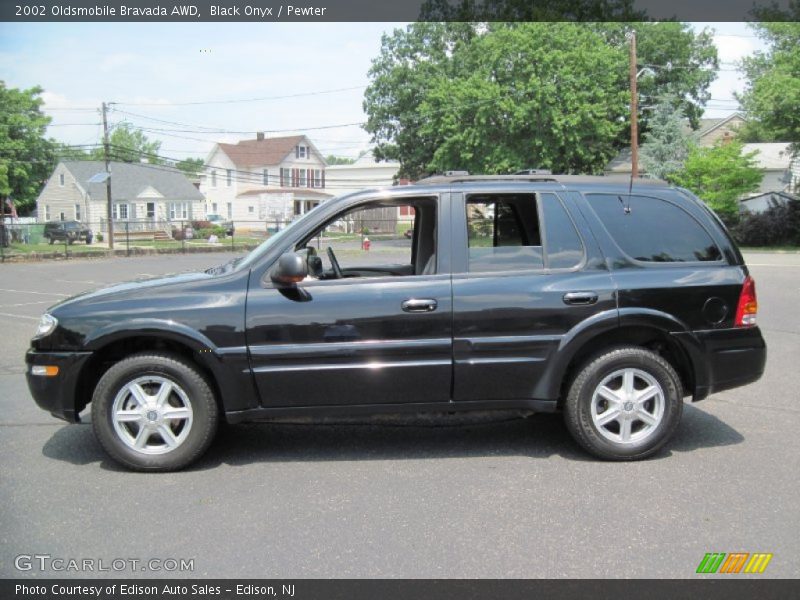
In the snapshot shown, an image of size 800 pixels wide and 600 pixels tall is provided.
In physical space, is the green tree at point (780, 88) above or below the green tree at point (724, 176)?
above

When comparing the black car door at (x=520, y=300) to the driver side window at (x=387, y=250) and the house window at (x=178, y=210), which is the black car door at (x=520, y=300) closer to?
the driver side window at (x=387, y=250)

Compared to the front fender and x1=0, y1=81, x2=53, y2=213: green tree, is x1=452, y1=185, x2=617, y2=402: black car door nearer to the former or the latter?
the front fender

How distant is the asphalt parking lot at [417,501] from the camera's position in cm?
353

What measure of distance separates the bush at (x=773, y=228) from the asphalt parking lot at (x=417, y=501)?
34.3m

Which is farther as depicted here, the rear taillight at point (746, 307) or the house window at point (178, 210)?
the house window at point (178, 210)

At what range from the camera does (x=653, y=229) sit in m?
5.06

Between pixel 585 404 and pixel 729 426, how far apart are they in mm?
1595

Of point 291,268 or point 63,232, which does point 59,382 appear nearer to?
point 291,268

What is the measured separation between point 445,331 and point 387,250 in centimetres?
153

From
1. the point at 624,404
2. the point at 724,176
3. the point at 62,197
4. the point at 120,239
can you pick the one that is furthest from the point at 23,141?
the point at 624,404

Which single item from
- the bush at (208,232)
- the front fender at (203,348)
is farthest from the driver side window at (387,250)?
the bush at (208,232)

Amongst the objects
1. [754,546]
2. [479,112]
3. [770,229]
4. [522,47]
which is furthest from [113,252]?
[754,546]

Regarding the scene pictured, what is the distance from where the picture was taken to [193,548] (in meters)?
3.64

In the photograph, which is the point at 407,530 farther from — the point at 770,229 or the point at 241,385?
the point at 770,229
